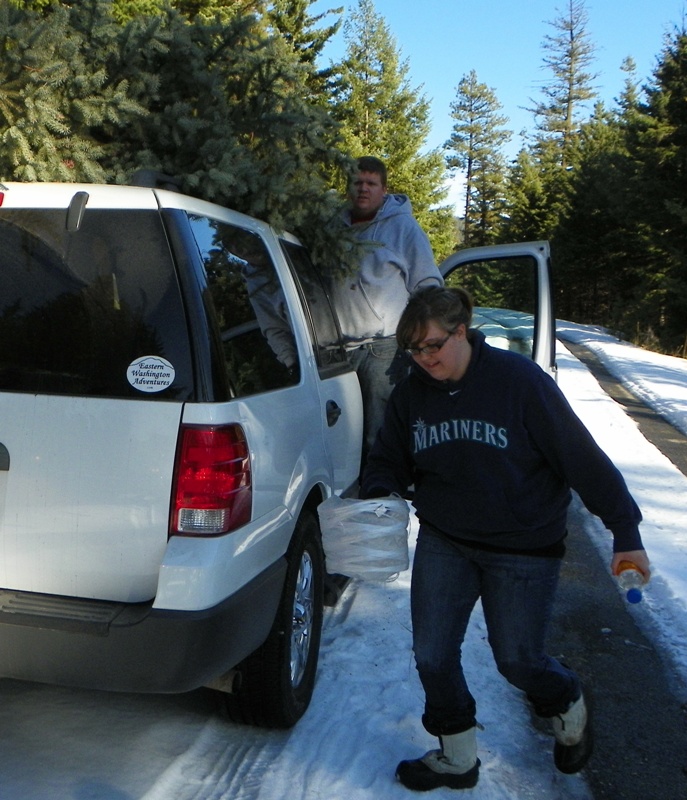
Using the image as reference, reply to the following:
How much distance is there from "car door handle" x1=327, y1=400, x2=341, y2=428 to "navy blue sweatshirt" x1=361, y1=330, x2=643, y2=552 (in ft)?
3.12

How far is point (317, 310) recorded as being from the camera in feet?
14.5

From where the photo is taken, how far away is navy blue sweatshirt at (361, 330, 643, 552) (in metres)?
2.96

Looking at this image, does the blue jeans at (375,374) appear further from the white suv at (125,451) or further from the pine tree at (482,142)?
the pine tree at (482,142)

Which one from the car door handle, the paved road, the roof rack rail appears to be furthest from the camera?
the car door handle

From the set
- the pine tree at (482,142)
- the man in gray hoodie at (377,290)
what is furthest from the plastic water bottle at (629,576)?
the pine tree at (482,142)

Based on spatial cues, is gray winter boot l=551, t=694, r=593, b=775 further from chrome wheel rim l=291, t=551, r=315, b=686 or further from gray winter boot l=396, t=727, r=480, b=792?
chrome wheel rim l=291, t=551, r=315, b=686

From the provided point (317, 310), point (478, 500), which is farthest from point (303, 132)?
point (478, 500)

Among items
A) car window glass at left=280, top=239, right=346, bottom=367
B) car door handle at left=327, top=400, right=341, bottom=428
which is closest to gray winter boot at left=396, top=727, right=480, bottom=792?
car door handle at left=327, top=400, right=341, bottom=428

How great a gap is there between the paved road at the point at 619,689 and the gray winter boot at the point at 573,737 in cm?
14

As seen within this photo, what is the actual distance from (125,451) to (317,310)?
1.76m

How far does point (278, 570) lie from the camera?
3285 millimetres

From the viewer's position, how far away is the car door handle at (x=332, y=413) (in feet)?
13.4

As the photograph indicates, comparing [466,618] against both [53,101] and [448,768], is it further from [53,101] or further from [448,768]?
[53,101]

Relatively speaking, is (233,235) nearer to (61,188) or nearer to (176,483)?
(61,188)
